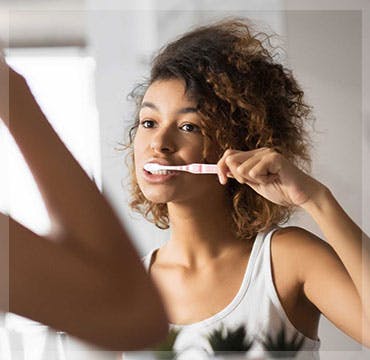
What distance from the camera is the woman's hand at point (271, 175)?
0.84m

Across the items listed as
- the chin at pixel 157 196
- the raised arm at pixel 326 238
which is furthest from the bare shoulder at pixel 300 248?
the chin at pixel 157 196

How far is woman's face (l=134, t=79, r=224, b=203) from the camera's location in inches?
33.8

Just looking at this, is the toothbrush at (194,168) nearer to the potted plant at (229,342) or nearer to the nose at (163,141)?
the nose at (163,141)

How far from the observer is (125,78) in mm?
882

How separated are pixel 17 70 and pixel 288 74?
0.87 ft

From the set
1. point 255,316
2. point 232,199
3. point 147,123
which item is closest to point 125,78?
point 147,123

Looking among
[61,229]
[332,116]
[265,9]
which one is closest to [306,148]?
[332,116]

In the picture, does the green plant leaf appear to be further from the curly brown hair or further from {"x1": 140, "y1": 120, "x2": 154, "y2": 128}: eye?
{"x1": 140, "y1": 120, "x2": 154, "y2": 128}: eye

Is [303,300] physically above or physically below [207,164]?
below

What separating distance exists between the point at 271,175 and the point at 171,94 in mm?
122

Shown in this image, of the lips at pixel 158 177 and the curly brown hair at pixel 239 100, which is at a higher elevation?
the curly brown hair at pixel 239 100

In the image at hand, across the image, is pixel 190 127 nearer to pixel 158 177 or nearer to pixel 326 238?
pixel 158 177

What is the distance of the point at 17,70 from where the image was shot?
0.89m

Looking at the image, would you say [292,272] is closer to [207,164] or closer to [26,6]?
[207,164]
